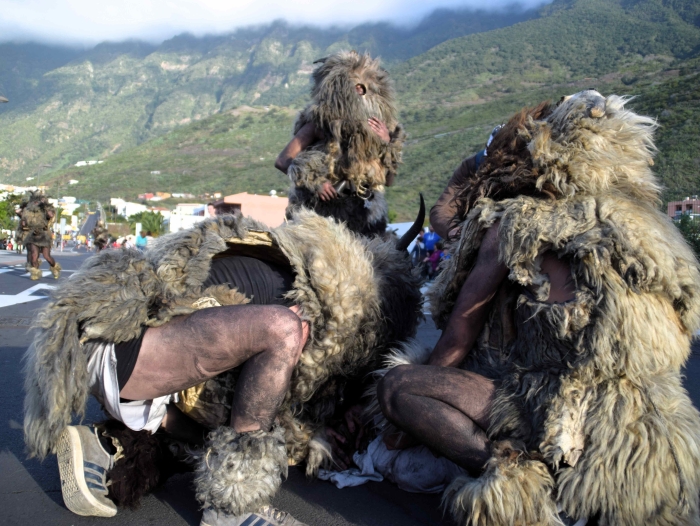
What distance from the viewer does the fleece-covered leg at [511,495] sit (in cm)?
161

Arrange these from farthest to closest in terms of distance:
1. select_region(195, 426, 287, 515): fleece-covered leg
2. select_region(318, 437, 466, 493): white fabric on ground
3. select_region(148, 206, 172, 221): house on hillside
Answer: select_region(148, 206, 172, 221): house on hillside, select_region(318, 437, 466, 493): white fabric on ground, select_region(195, 426, 287, 515): fleece-covered leg

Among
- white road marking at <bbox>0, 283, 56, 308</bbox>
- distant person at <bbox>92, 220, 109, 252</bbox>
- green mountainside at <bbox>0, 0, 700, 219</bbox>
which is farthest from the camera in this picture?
green mountainside at <bbox>0, 0, 700, 219</bbox>

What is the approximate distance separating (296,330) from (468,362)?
2.07ft

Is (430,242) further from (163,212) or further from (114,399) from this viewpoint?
(163,212)

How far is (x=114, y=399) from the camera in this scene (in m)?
1.87

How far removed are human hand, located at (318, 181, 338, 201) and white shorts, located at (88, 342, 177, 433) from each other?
4.42 feet

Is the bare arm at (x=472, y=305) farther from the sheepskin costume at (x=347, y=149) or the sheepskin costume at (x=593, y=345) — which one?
the sheepskin costume at (x=347, y=149)

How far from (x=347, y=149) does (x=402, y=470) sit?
1.65 m

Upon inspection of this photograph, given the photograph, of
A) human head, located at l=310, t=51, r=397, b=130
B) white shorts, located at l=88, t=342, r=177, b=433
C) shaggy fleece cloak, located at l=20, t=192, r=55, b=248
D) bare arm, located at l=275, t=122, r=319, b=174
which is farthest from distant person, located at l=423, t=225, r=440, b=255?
white shorts, located at l=88, t=342, r=177, b=433

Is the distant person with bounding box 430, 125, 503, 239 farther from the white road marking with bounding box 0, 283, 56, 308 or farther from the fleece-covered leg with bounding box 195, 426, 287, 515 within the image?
the white road marking with bounding box 0, 283, 56, 308

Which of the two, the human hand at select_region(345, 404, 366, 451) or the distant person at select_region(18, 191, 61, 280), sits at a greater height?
the human hand at select_region(345, 404, 366, 451)

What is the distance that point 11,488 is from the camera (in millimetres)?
2180

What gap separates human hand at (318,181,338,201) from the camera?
2963mm

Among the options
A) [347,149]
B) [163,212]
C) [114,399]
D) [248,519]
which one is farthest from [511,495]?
[163,212]
